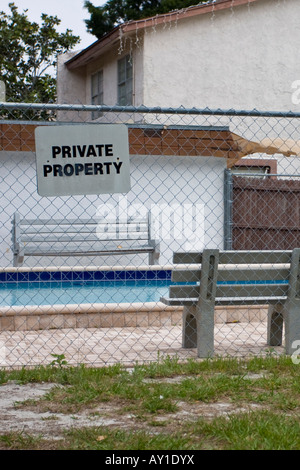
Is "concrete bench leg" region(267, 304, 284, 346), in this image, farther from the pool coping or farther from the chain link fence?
the pool coping

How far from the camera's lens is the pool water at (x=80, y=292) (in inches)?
422

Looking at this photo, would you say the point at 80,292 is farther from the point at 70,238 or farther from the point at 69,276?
the point at 70,238

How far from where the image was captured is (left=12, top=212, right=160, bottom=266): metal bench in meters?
13.7

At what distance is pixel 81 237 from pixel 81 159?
8647 millimetres

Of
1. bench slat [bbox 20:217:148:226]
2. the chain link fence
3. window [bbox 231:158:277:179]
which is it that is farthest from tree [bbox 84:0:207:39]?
bench slat [bbox 20:217:148:226]

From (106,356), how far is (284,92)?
1516 centimetres

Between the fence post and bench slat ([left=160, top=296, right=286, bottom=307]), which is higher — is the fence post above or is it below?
above

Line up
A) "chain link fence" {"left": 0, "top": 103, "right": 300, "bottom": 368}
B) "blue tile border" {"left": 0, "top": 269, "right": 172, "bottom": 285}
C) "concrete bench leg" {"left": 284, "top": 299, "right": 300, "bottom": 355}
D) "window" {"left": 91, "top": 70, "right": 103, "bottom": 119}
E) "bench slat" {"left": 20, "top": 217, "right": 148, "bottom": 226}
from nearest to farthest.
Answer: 1. "concrete bench leg" {"left": 284, "top": 299, "right": 300, "bottom": 355}
2. "chain link fence" {"left": 0, "top": 103, "right": 300, "bottom": 368}
3. "blue tile border" {"left": 0, "top": 269, "right": 172, "bottom": 285}
4. "bench slat" {"left": 20, "top": 217, "right": 148, "bottom": 226}
5. "window" {"left": 91, "top": 70, "right": 103, "bottom": 119}

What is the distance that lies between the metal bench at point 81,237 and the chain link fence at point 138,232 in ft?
0.08

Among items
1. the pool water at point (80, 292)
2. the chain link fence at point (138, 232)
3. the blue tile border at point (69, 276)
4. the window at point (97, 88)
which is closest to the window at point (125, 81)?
the chain link fence at point (138, 232)

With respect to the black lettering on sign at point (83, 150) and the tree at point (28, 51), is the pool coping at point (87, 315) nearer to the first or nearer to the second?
the black lettering on sign at point (83, 150)

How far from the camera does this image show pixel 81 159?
223 inches

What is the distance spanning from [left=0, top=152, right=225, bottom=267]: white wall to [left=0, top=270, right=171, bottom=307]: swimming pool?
77.8 inches

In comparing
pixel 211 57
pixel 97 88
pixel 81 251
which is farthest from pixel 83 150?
pixel 97 88
